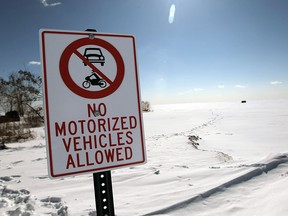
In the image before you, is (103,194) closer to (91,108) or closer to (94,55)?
(91,108)

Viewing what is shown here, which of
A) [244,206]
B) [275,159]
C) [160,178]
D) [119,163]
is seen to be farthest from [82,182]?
[275,159]

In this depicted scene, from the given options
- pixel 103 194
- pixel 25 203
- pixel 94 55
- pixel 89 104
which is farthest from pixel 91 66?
pixel 25 203

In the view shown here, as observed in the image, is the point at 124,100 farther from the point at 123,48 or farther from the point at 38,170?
the point at 38,170

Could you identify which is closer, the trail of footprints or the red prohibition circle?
the red prohibition circle

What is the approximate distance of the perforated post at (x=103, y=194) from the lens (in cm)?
103

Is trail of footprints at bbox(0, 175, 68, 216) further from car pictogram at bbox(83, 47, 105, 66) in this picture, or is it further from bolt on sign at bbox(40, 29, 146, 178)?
car pictogram at bbox(83, 47, 105, 66)

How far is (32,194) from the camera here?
10.3 ft

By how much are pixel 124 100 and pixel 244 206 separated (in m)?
1.91

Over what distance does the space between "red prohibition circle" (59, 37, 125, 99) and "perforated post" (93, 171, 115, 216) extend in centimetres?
39

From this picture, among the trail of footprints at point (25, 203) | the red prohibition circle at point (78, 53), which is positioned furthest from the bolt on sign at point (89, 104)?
the trail of footprints at point (25, 203)

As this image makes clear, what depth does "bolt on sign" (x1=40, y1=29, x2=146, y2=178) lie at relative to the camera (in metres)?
0.99

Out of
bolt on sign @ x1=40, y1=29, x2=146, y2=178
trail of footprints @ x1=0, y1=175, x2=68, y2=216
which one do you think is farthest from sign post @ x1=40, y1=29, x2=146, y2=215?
trail of footprints @ x1=0, y1=175, x2=68, y2=216

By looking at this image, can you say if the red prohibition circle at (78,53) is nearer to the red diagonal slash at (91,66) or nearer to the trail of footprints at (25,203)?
the red diagonal slash at (91,66)

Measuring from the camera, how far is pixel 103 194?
41.0 inches
